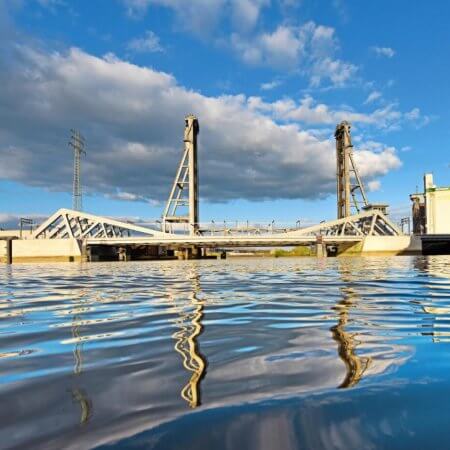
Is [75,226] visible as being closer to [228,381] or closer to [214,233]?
[214,233]

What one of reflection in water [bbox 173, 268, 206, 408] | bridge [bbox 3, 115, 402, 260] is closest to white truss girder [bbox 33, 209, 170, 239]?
bridge [bbox 3, 115, 402, 260]

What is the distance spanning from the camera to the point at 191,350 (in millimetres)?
3408

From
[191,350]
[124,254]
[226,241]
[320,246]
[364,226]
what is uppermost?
[364,226]

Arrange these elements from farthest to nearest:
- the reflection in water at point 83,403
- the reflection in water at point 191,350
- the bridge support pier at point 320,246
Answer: the bridge support pier at point 320,246 < the reflection in water at point 191,350 < the reflection in water at point 83,403

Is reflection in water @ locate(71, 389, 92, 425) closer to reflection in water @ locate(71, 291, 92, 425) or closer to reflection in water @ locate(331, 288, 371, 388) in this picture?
reflection in water @ locate(71, 291, 92, 425)

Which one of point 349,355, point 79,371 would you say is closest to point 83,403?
point 79,371

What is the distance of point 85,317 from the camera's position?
5383 mm

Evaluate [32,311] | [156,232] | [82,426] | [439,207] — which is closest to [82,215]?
[156,232]

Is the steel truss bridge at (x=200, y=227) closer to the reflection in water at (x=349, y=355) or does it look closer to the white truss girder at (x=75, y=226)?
the white truss girder at (x=75, y=226)

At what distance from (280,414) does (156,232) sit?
61.6m

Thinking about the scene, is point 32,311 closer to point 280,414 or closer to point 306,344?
point 306,344

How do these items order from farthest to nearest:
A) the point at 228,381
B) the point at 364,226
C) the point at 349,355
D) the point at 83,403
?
the point at 364,226 → the point at 349,355 → the point at 228,381 → the point at 83,403

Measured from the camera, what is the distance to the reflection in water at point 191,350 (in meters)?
2.31

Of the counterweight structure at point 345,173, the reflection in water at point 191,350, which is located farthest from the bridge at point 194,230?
the reflection in water at point 191,350
